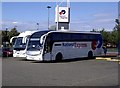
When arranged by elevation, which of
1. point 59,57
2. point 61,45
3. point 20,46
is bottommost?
point 59,57

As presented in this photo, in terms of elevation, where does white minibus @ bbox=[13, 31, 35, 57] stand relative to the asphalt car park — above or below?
above

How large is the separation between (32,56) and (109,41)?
63.0m

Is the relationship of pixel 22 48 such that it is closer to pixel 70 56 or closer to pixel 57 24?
pixel 70 56

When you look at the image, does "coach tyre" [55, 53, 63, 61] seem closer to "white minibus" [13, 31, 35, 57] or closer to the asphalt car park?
"white minibus" [13, 31, 35, 57]

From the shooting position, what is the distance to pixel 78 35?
105ft

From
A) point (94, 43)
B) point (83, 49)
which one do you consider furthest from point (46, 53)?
point (94, 43)

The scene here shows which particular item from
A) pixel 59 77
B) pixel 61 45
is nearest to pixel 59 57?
pixel 61 45

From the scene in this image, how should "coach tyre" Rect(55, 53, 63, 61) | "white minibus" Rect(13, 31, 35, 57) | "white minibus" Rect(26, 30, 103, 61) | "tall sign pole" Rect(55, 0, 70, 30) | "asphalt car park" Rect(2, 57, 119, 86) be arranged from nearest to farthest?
"asphalt car park" Rect(2, 57, 119, 86)
"white minibus" Rect(26, 30, 103, 61)
"coach tyre" Rect(55, 53, 63, 61)
"white minibus" Rect(13, 31, 35, 57)
"tall sign pole" Rect(55, 0, 70, 30)

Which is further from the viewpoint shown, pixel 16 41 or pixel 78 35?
pixel 16 41

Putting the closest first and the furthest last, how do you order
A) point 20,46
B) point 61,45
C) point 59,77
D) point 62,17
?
point 59,77 → point 61,45 → point 20,46 → point 62,17

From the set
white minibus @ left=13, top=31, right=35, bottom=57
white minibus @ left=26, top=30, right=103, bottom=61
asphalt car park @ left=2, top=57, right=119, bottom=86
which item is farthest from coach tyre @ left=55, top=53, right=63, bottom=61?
asphalt car park @ left=2, top=57, right=119, bottom=86

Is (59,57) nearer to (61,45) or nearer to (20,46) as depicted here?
(61,45)

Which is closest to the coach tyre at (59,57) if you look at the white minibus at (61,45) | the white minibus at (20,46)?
the white minibus at (61,45)

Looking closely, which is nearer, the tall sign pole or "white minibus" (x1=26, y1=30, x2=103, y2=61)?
"white minibus" (x1=26, y1=30, x2=103, y2=61)
